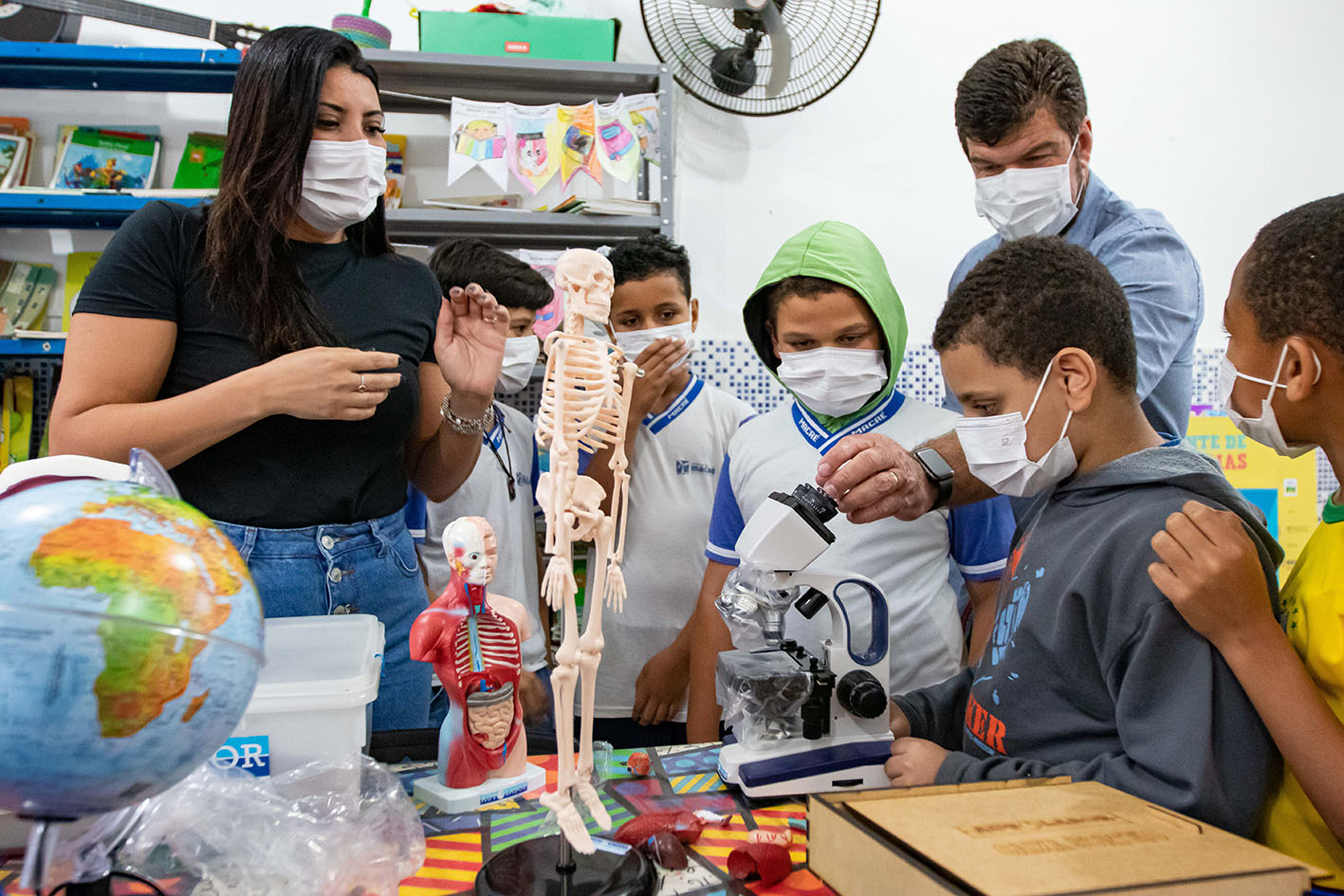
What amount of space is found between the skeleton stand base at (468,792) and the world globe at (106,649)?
0.53 metres

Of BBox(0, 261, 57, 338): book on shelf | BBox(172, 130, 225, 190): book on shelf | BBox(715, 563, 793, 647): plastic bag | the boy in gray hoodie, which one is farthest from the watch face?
BBox(0, 261, 57, 338): book on shelf

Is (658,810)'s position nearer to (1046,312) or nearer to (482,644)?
(482,644)

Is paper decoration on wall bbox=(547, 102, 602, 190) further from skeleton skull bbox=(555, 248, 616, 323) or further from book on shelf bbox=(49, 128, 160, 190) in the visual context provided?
Answer: skeleton skull bbox=(555, 248, 616, 323)

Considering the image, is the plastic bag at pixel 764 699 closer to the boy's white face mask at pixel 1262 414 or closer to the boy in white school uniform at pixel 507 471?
the boy's white face mask at pixel 1262 414

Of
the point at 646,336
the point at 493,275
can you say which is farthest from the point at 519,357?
the point at 646,336

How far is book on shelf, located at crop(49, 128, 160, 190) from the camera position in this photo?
3.00 metres

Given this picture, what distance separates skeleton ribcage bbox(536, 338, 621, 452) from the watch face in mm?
698

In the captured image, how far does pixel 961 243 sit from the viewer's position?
3713 mm

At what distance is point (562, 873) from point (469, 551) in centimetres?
47

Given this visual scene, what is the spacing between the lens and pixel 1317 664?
3.33 feet

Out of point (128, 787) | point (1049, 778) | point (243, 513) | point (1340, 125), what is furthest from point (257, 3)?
point (1340, 125)

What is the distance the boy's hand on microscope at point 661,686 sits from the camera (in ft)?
7.07

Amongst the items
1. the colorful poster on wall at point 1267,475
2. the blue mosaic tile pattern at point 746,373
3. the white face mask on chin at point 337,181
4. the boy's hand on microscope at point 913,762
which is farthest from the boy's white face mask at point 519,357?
the colorful poster on wall at point 1267,475

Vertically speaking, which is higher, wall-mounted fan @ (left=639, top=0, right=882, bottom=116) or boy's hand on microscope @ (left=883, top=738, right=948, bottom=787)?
wall-mounted fan @ (left=639, top=0, right=882, bottom=116)
